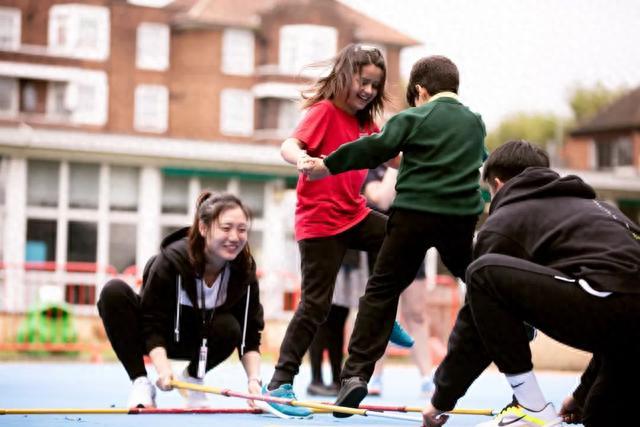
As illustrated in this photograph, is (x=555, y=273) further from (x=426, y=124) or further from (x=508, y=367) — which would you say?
(x=426, y=124)

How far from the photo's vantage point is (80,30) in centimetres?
4028

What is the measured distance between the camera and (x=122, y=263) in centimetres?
2716

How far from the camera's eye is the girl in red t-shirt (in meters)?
5.64

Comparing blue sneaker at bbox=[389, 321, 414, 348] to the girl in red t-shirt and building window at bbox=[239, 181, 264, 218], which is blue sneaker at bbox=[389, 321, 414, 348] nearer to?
the girl in red t-shirt

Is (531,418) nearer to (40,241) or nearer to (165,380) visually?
(165,380)

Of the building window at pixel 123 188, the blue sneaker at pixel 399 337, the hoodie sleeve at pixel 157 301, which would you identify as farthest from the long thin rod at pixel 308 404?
the building window at pixel 123 188

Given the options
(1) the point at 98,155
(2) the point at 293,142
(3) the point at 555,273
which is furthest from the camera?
(1) the point at 98,155

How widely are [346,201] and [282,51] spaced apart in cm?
3610

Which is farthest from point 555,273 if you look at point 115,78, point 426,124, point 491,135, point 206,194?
point 491,135

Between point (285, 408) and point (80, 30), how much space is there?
3636cm

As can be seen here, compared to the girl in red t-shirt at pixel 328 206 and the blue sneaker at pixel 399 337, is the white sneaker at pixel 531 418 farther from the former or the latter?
the blue sneaker at pixel 399 337

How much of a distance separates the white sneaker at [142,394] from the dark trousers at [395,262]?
3.33 feet

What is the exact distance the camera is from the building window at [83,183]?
2588 centimetres

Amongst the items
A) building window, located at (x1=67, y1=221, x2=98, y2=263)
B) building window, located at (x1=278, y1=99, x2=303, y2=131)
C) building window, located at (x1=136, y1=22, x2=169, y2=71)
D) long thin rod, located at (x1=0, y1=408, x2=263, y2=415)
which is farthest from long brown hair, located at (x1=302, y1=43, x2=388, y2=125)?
building window, located at (x1=136, y1=22, x2=169, y2=71)
